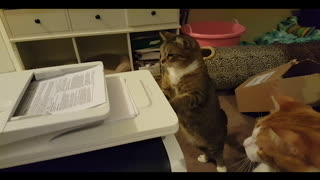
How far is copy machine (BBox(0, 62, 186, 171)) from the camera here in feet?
1.15

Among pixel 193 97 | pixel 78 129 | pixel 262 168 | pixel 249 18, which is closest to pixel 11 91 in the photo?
pixel 78 129

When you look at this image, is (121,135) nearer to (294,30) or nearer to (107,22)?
(107,22)

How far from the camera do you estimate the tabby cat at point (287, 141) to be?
0.65 meters

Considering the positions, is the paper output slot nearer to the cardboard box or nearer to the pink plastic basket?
the cardboard box

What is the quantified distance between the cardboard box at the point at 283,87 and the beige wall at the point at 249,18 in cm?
28

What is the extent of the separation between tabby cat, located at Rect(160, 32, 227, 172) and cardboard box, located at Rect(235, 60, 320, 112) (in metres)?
0.19

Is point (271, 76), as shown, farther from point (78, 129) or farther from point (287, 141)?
point (78, 129)

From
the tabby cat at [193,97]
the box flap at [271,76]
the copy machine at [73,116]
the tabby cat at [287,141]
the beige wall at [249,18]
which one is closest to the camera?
the copy machine at [73,116]

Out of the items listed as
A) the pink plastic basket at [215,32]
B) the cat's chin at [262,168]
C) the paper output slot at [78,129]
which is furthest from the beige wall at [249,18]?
the paper output slot at [78,129]

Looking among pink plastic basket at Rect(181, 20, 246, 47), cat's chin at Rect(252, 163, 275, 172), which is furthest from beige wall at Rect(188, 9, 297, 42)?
cat's chin at Rect(252, 163, 275, 172)

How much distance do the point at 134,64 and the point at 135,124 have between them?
920mm

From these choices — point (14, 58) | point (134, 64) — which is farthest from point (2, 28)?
point (134, 64)

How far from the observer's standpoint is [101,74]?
477 mm

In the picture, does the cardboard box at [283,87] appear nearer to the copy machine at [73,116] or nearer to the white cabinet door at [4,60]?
the copy machine at [73,116]
